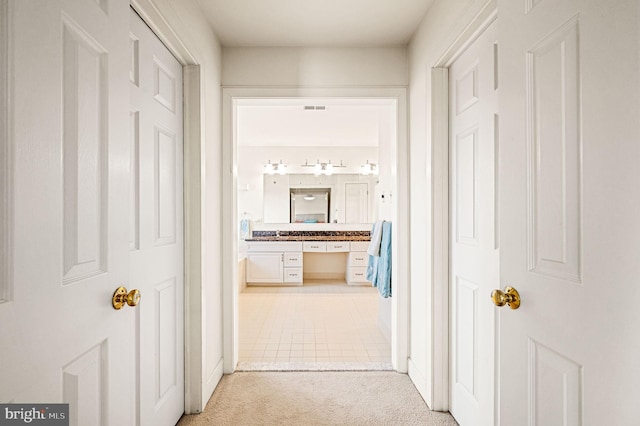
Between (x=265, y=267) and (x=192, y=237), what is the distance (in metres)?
3.61

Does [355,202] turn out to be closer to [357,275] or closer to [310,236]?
[310,236]

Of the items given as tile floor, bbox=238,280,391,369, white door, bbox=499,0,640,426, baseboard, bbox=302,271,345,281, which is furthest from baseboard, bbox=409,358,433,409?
baseboard, bbox=302,271,345,281

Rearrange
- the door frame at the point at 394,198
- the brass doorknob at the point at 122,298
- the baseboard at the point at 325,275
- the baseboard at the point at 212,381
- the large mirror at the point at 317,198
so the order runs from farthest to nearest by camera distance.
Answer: the large mirror at the point at 317,198 < the baseboard at the point at 325,275 < the door frame at the point at 394,198 < the baseboard at the point at 212,381 < the brass doorknob at the point at 122,298

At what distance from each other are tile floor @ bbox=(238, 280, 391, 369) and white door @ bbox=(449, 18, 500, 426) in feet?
2.96

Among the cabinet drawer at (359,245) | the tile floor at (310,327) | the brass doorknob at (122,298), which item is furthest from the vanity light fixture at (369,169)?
the brass doorknob at (122,298)

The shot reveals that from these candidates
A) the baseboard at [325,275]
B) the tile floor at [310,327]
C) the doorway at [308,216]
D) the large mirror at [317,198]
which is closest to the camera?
the tile floor at [310,327]

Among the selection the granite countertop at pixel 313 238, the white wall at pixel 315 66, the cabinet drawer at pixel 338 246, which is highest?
the white wall at pixel 315 66

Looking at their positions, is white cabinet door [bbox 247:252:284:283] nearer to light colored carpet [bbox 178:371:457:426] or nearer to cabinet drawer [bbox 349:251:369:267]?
cabinet drawer [bbox 349:251:369:267]

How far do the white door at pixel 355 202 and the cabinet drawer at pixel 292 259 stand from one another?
3.87 ft

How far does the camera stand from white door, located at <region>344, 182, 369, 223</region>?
20.3ft

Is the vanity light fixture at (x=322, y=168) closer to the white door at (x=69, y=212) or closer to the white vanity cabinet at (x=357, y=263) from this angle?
the white vanity cabinet at (x=357, y=263)

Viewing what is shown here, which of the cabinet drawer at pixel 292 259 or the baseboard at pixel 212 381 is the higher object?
the cabinet drawer at pixel 292 259

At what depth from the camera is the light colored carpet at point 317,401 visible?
77.0 inches

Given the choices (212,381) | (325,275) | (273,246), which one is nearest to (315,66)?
(212,381)
